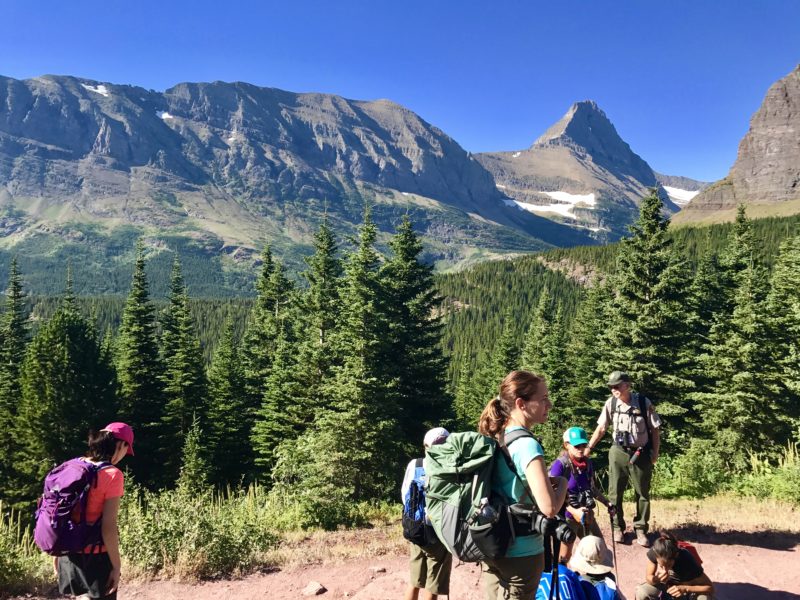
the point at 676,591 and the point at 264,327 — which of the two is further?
the point at 264,327

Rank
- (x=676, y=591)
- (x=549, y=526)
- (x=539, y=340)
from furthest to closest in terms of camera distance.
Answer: (x=539, y=340), (x=676, y=591), (x=549, y=526)

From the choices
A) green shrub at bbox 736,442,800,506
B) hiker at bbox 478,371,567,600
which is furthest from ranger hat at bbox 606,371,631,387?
green shrub at bbox 736,442,800,506

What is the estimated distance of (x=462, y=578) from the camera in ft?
21.3

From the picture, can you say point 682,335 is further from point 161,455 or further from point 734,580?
point 161,455

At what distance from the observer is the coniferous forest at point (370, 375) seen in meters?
16.8

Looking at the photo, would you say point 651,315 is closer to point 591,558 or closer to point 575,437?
point 575,437

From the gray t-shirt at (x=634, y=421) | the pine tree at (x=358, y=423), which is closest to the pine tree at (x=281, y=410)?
the pine tree at (x=358, y=423)

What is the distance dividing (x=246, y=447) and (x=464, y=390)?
94.2 feet

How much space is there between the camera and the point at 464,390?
55.9 metres

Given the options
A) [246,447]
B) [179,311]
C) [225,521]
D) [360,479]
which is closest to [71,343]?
[179,311]

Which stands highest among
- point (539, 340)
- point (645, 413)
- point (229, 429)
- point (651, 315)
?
point (651, 315)

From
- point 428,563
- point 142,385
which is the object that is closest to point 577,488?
point 428,563

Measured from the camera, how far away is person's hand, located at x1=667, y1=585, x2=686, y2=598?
17.5 ft

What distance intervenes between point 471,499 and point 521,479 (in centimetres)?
39
